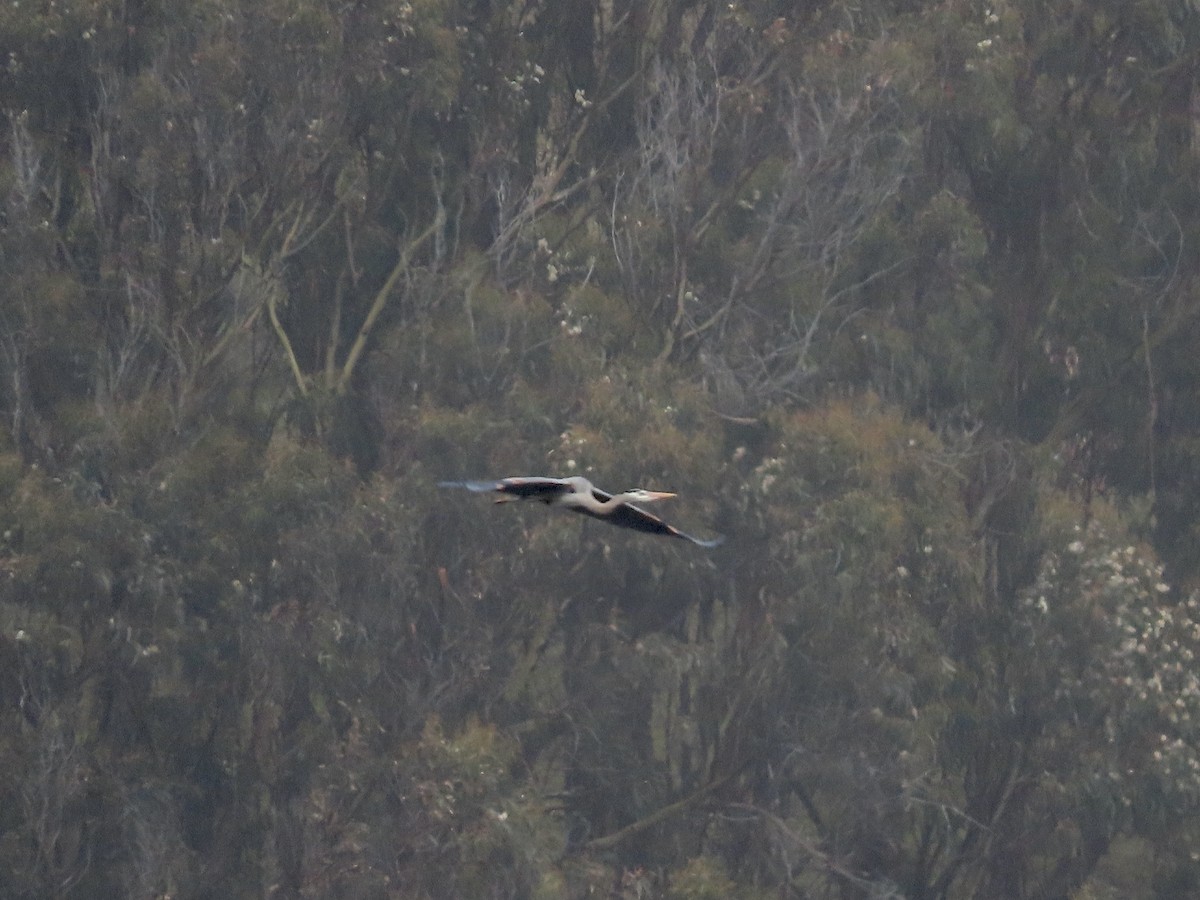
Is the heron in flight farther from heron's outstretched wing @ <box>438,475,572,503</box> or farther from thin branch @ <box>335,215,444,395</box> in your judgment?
thin branch @ <box>335,215,444,395</box>

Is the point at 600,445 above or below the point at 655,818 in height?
above

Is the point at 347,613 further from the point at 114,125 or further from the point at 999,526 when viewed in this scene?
the point at 999,526

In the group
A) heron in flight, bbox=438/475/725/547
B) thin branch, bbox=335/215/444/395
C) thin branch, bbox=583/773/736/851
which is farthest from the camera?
thin branch, bbox=335/215/444/395

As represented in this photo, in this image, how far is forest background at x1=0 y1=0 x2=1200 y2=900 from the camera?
54.5 ft

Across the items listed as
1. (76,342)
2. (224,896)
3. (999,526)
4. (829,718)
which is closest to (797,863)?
(829,718)

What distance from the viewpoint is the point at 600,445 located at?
16391 mm

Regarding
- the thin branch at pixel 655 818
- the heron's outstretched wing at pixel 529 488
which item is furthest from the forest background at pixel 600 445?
the heron's outstretched wing at pixel 529 488

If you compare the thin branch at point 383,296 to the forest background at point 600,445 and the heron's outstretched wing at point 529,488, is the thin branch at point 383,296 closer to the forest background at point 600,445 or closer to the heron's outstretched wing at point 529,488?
the forest background at point 600,445

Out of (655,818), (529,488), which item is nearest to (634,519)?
(529,488)

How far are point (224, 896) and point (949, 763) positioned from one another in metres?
5.73

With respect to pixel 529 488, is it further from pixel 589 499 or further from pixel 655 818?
pixel 655 818

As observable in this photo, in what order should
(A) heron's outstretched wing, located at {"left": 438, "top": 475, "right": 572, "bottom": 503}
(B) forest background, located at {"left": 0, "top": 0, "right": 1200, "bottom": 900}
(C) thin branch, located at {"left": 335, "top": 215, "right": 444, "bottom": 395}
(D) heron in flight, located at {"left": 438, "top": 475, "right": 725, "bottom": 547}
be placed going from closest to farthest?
(A) heron's outstretched wing, located at {"left": 438, "top": 475, "right": 572, "bottom": 503} < (D) heron in flight, located at {"left": 438, "top": 475, "right": 725, "bottom": 547} < (B) forest background, located at {"left": 0, "top": 0, "right": 1200, "bottom": 900} < (C) thin branch, located at {"left": 335, "top": 215, "right": 444, "bottom": 395}

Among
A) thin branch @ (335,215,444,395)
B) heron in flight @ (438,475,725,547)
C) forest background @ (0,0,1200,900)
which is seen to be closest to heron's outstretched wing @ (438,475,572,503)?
heron in flight @ (438,475,725,547)

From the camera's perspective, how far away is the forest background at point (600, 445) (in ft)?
54.5
